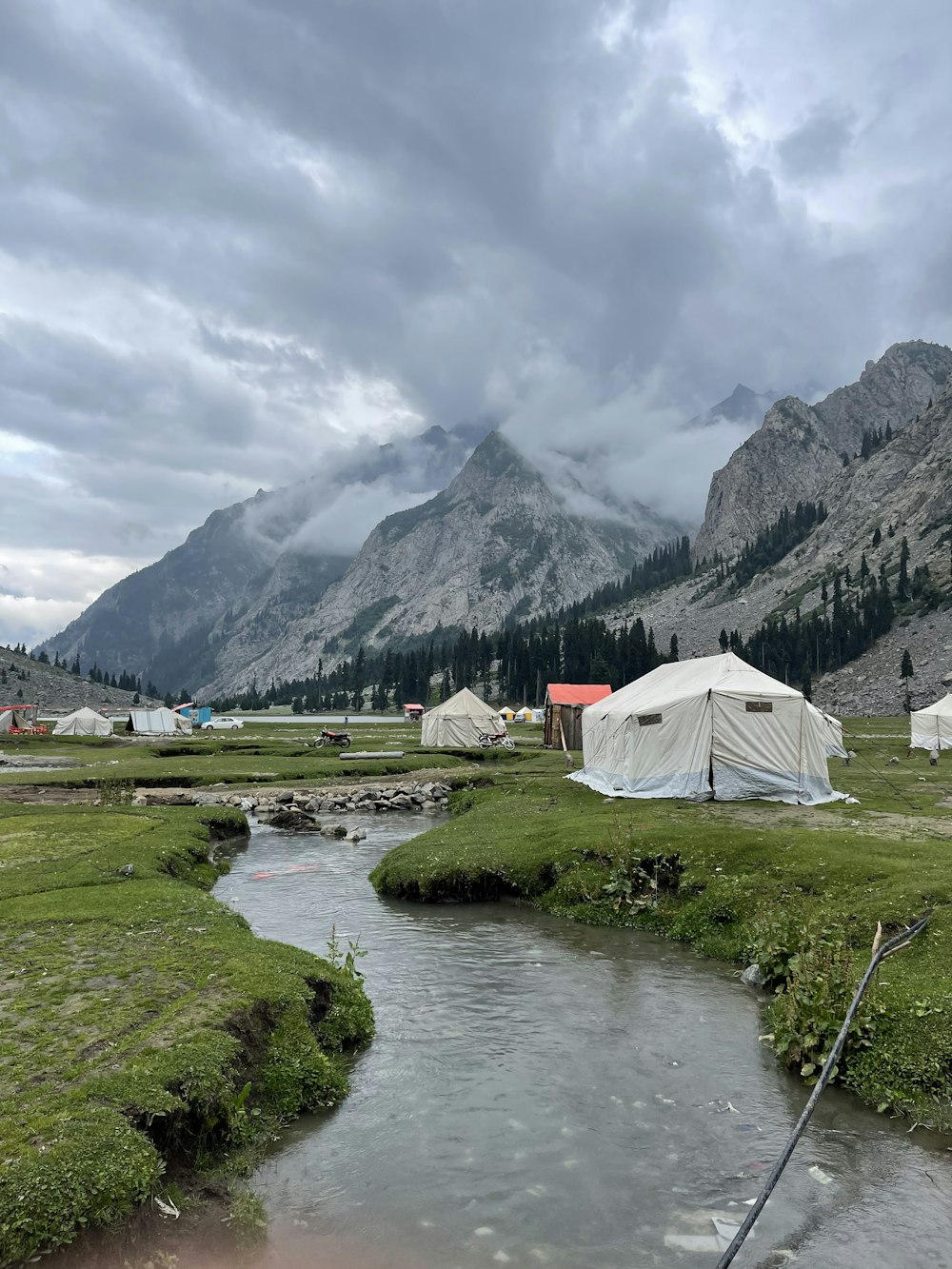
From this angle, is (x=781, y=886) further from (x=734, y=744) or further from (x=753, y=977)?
(x=734, y=744)

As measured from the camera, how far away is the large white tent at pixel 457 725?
7738cm

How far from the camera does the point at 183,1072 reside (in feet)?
28.7

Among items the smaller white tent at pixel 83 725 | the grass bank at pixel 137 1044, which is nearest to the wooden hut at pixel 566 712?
the grass bank at pixel 137 1044

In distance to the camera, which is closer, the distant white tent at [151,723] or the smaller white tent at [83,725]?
the smaller white tent at [83,725]

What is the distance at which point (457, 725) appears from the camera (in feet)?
254

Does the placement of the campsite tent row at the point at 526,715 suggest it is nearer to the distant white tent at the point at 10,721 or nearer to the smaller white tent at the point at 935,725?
the distant white tent at the point at 10,721

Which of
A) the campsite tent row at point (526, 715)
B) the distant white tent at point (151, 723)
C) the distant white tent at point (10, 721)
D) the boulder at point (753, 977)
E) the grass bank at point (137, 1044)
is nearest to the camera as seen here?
the grass bank at point (137, 1044)

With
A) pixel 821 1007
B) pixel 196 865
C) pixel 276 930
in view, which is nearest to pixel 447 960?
pixel 276 930

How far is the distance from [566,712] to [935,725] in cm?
3100

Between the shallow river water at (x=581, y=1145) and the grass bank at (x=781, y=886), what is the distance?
2.82ft

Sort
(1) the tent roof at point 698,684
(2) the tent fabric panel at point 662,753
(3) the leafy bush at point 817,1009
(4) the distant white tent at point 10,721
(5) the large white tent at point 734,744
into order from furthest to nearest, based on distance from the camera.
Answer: (4) the distant white tent at point 10,721
(1) the tent roof at point 698,684
(2) the tent fabric panel at point 662,753
(5) the large white tent at point 734,744
(3) the leafy bush at point 817,1009

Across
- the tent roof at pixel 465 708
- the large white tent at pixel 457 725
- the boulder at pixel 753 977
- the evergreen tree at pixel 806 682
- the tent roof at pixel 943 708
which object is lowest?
the boulder at pixel 753 977

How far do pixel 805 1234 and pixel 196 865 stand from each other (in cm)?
2156

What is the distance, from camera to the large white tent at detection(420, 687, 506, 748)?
77.4m
